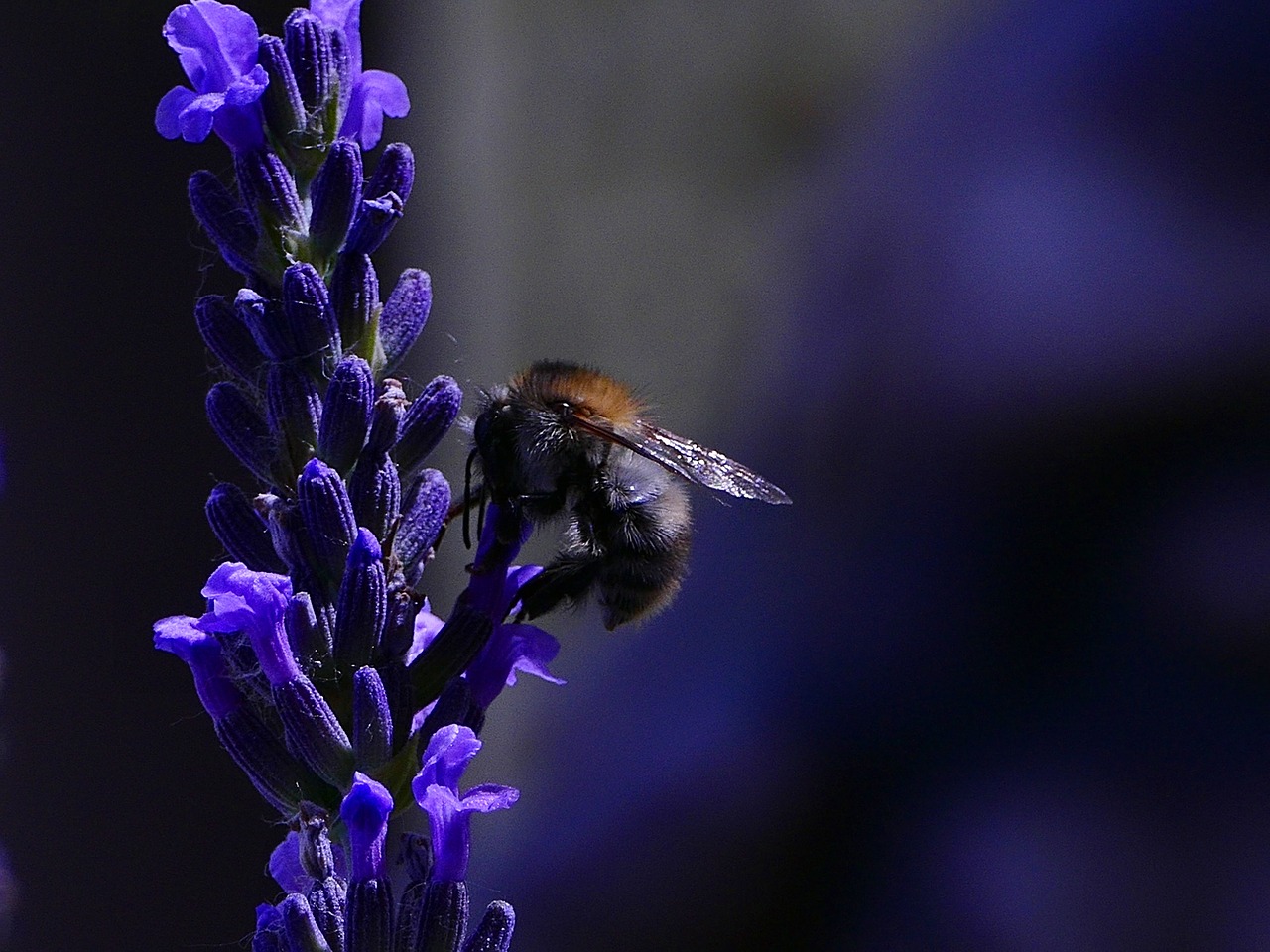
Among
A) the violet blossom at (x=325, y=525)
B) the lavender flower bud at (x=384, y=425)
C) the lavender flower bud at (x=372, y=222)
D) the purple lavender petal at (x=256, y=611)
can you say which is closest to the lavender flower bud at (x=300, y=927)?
the violet blossom at (x=325, y=525)

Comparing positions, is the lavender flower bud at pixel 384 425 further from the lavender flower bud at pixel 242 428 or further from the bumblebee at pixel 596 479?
the bumblebee at pixel 596 479

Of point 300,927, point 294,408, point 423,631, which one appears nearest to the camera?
point 300,927

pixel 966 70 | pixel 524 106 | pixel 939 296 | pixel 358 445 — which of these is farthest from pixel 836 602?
pixel 358 445

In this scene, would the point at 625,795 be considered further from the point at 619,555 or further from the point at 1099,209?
the point at 619,555

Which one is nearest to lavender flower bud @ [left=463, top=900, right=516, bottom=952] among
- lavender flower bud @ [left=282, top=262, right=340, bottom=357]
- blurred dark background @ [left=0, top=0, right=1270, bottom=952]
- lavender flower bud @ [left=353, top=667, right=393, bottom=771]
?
lavender flower bud @ [left=353, top=667, right=393, bottom=771]

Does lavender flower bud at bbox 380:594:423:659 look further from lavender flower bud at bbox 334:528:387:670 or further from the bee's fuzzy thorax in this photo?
the bee's fuzzy thorax

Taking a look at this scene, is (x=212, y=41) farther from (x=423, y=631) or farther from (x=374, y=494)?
(x=423, y=631)

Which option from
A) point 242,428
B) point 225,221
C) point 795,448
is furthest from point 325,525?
point 795,448
